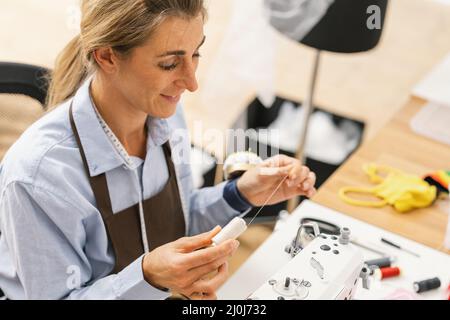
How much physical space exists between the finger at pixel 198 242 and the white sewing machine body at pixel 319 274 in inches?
4.1

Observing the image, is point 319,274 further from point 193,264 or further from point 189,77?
point 189,77

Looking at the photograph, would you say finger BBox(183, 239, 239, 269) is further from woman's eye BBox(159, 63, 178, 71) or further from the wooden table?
the wooden table

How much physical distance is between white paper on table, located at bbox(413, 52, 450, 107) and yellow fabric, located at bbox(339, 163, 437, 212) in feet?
1.20

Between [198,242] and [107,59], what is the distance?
36cm

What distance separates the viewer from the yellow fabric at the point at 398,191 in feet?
5.32

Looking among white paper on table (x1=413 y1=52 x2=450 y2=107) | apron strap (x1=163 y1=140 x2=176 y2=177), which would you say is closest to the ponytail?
apron strap (x1=163 y1=140 x2=176 y2=177)

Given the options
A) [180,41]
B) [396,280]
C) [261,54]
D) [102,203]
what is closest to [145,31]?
[180,41]

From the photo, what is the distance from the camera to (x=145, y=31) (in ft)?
3.70

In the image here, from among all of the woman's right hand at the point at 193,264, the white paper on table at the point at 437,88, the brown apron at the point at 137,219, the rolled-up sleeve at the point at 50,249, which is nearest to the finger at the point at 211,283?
the woman's right hand at the point at 193,264

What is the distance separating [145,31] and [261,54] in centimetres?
140

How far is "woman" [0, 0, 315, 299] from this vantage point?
44.6 inches

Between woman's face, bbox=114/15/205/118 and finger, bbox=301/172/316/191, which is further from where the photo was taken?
finger, bbox=301/172/316/191

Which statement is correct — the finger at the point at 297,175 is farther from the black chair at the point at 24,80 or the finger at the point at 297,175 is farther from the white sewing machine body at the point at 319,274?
the black chair at the point at 24,80
